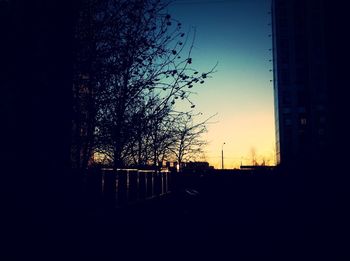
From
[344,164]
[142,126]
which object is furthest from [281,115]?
[142,126]

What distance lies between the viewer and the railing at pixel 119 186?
612 centimetres

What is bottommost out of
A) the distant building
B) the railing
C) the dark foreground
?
the dark foreground

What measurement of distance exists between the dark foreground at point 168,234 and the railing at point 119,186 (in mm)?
264

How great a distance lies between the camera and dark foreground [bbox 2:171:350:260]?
3410 mm

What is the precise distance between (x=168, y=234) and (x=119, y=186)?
1881mm

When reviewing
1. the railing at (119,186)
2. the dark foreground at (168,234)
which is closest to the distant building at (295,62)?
the railing at (119,186)

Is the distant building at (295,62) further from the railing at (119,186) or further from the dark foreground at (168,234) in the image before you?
the dark foreground at (168,234)

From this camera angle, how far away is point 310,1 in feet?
234

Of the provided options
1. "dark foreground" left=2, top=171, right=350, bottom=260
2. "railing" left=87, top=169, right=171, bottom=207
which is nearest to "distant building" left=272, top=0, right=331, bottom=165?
"railing" left=87, top=169, right=171, bottom=207

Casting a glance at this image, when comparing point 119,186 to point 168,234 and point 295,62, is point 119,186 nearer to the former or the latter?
point 168,234

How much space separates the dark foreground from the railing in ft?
0.87

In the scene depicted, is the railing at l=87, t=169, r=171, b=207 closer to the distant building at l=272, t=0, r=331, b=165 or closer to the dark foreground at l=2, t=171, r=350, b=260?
the dark foreground at l=2, t=171, r=350, b=260

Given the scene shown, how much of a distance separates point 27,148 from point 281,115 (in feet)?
233

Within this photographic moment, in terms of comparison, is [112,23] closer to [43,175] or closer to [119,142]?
[119,142]
